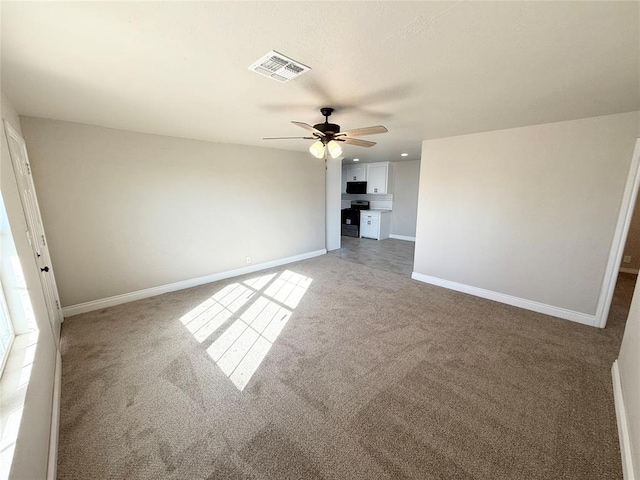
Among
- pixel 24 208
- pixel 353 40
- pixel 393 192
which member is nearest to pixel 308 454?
pixel 353 40

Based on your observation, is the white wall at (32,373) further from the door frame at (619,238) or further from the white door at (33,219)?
the door frame at (619,238)

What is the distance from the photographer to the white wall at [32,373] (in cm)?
107

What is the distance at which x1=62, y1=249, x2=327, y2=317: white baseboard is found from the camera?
10.4 ft

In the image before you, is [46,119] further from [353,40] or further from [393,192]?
[393,192]

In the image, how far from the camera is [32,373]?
4.41ft

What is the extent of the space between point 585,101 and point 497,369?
98.1 inches

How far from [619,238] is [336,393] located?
3.40 m

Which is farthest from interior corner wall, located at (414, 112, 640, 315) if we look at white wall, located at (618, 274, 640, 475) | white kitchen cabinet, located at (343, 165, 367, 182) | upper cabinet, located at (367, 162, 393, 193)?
white kitchen cabinet, located at (343, 165, 367, 182)

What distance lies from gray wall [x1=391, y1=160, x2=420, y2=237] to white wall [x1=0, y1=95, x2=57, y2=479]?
7.37 m

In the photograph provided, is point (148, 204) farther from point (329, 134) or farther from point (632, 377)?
point (632, 377)

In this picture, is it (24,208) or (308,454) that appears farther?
(24,208)

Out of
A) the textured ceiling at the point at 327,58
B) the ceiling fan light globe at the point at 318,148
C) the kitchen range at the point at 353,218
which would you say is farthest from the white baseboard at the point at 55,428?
the kitchen range at the point at 353,218

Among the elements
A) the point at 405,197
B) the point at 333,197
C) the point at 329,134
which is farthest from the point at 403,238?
the point at 329,134

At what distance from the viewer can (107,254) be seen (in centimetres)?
329
